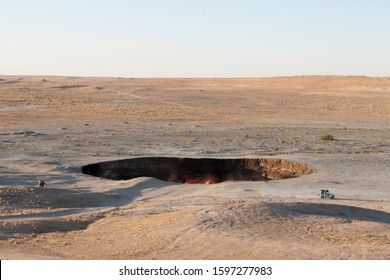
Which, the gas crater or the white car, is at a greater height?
the white car

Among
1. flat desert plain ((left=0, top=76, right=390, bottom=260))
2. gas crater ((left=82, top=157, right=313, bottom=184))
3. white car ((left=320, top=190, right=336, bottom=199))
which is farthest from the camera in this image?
gas crater ((left=82, top=157, right=313, bottom=184))

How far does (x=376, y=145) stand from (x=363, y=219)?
1880 centimetres

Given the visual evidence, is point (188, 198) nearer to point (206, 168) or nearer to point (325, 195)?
point (325, 195)

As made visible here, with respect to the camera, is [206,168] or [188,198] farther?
[206,168]

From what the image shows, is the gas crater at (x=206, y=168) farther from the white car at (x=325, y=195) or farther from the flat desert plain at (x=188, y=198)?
the white car at (x=325, y=195)

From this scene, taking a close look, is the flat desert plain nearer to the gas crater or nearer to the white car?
the white car

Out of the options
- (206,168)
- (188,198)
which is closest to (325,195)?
(188,198)

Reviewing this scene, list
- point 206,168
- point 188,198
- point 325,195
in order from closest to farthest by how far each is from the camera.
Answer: point 188,198 → point 325,195 → point 206,168

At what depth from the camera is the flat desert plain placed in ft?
44.2

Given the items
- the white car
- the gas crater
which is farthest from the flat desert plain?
the gas crater

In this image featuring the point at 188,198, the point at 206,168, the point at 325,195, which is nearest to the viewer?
the point at 188,198

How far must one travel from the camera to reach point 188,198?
19.5m

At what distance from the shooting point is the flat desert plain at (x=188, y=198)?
44.2ft
